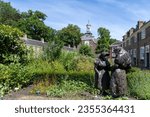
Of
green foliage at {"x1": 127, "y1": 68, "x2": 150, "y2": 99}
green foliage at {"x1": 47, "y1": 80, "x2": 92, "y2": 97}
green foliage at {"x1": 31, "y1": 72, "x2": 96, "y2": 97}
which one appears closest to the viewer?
green foliage at {"x1": 127, "y1": 68, "x2": 150, "y2": 99}

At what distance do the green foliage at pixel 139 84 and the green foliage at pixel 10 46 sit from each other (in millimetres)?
6408

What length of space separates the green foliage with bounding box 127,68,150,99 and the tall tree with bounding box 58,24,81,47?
65.9 meters

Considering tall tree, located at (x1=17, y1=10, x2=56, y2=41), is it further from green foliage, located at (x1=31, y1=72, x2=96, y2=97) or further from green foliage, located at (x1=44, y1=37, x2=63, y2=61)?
green foliage, located at (x1=31, y1=72, x2=96, y2=97)

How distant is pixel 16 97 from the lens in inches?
411

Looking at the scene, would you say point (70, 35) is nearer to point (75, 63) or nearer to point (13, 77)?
point (75, 63)

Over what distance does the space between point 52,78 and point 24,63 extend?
3.14 metres

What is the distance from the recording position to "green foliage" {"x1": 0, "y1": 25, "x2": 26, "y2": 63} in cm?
1477

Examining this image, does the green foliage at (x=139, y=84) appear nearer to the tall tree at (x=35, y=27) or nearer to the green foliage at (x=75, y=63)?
the green foliage at (x=75, y=63)

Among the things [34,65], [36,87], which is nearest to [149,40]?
[34,65]

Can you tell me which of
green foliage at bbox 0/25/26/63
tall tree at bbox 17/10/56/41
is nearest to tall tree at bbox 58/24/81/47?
tall tree at bbox 17/10/56/41

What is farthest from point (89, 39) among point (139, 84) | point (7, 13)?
point (139, 84)

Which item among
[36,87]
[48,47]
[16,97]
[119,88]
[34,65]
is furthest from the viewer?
[48,47]

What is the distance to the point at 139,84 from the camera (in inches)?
420

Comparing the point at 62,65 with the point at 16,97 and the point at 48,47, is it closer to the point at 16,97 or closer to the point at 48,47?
the point at 48,47
